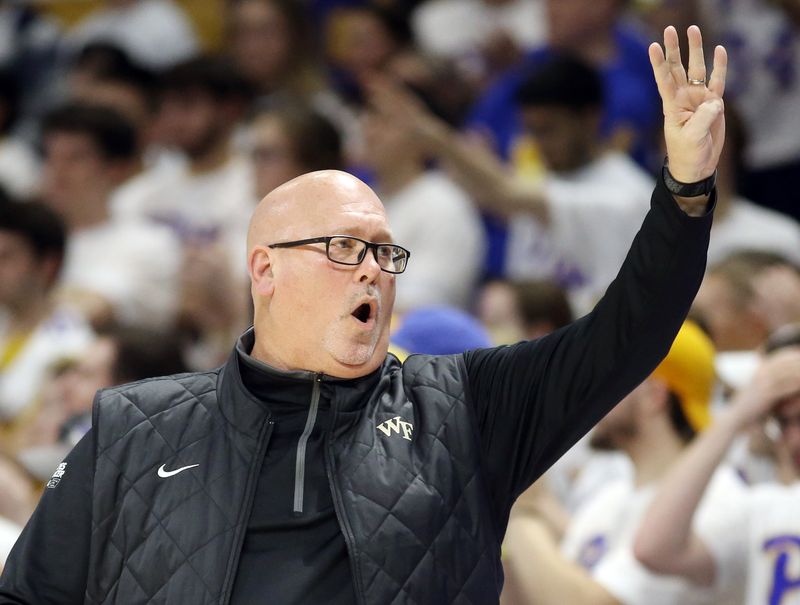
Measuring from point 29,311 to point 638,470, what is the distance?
3.30 meters

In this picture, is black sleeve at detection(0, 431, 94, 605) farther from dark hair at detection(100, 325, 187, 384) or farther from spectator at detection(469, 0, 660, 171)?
spectator at detection(469, 0, 660, 171)

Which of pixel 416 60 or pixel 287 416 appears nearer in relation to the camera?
pixel 287 416

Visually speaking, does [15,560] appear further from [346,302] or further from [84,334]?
[84,334]

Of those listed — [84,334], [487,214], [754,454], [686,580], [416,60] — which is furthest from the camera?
[416,60]

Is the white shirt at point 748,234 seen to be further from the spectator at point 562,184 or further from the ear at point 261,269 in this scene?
the ear at point 261,269

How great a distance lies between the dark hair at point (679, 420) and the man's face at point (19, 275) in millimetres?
3361

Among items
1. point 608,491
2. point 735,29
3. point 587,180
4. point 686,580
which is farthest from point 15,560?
point 735,29

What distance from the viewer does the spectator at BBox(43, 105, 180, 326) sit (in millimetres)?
6992

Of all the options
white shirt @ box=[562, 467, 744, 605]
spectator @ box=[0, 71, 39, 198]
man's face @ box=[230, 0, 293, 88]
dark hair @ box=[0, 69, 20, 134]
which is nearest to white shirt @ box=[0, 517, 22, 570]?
white shirt @ box=[562, 467, 744, 605]

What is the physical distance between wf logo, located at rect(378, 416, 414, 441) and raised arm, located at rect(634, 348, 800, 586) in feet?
4.54

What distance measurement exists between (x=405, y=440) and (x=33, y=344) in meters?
4.09

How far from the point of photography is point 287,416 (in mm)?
2895

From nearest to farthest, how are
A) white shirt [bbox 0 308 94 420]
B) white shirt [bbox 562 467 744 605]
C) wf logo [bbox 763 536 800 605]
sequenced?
wf logo [bbox 763 536 800 605] → white shirt [bbox 562 467 744 605] → white shirt [bbox 0 308 94 420]

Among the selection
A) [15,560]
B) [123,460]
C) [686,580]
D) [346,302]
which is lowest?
[686,580]
